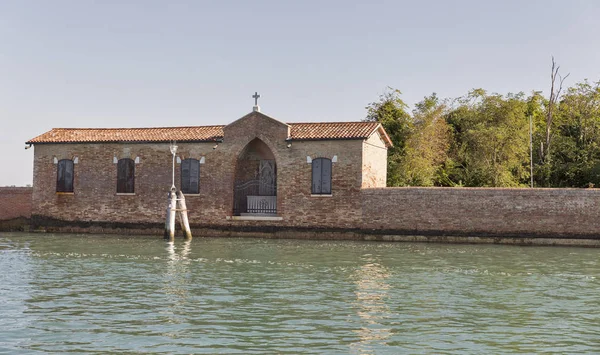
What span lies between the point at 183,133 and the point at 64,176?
19.6 feet

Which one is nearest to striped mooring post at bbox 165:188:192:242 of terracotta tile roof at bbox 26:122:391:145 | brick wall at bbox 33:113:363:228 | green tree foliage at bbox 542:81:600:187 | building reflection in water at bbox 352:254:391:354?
brick wall at bbox 33:113:363:228

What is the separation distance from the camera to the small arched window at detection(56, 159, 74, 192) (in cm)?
3225

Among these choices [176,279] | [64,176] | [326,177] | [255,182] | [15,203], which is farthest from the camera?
[15,203]

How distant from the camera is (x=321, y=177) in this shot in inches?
1144

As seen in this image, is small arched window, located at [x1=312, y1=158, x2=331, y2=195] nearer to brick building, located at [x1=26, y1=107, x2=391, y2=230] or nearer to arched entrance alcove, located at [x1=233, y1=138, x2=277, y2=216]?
brick building, located at [x1=26, y1=107, x2=391, y2=230]

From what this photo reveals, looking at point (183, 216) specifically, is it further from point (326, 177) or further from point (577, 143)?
point (577, 143)

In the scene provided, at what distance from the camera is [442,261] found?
19672 mm

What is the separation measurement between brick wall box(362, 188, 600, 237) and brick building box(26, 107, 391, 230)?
4.02 ft

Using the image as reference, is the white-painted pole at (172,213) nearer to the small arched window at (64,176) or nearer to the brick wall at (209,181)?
the brick wall at (209,181)

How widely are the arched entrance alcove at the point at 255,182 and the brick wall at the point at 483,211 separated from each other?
4.77 meters

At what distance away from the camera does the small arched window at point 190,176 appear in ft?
101

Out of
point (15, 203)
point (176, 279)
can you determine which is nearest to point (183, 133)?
point (15, 203)

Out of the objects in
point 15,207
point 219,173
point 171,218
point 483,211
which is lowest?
point 171,218

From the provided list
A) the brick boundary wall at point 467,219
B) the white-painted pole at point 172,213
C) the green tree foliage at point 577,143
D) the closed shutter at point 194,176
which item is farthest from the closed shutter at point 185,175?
the green tree foliage at point 577,143
